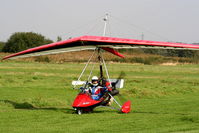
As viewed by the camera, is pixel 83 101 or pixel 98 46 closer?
pixel 83 101

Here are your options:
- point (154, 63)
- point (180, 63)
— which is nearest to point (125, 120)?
point (154, 63)

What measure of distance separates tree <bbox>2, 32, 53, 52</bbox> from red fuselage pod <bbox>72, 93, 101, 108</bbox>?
5059 centimetres

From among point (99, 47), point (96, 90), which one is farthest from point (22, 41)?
point (96, 90)

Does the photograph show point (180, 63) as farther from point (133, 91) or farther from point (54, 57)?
point (133, 91)

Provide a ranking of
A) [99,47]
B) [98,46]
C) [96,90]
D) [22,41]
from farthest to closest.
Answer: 1. [22,41]
2. [99,47]
3. [98,46]
4. [96,90]

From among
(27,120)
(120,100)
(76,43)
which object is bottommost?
(120,100)

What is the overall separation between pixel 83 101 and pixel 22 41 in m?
51.4

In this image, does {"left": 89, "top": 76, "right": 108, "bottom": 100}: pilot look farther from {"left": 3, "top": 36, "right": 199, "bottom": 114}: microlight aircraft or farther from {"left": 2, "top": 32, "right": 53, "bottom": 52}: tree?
{"left": 2, "top": 32, "right": 53, "bottom": 52}: tree

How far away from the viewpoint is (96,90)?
417 inches

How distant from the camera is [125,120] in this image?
354 inches

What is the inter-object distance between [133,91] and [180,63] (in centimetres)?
3486

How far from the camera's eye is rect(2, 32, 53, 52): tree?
59.6m

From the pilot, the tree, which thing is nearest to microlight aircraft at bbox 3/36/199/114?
the pilot

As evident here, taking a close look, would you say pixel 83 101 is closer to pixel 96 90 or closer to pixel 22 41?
pixel 96 90
